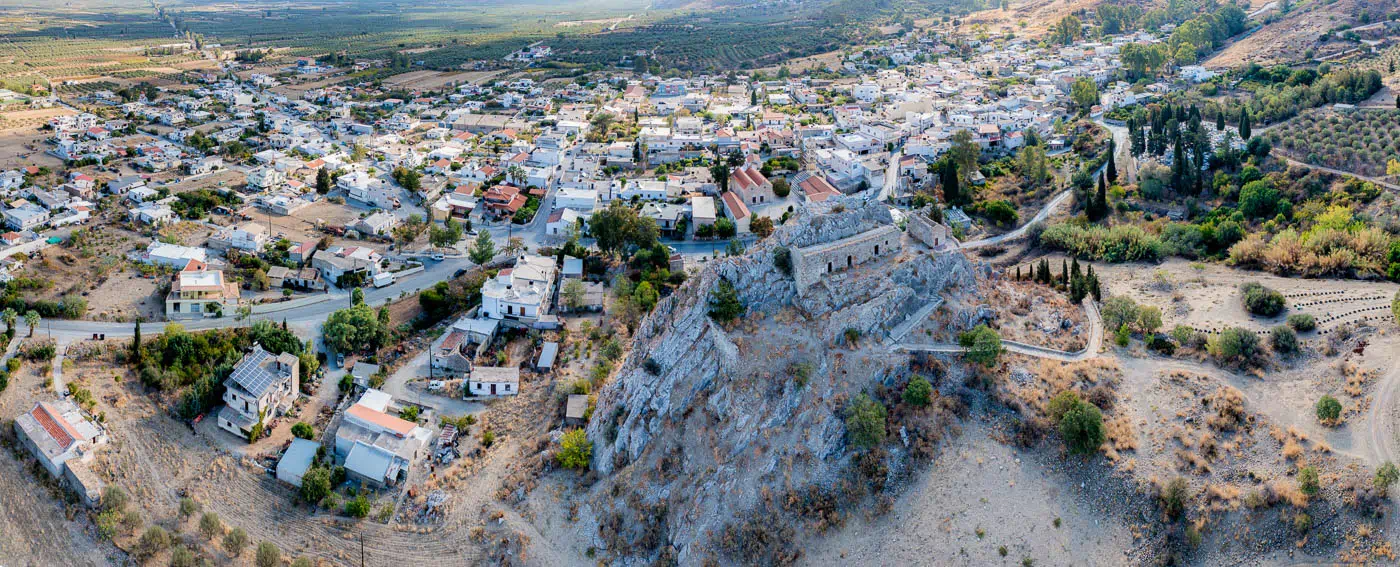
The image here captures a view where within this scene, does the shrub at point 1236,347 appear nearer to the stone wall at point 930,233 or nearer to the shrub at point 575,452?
the stone wall at point 930,233

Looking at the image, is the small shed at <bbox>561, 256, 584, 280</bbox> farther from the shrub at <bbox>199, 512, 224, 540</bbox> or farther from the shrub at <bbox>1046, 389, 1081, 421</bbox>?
the shrub at <bbox>1046, 389, 1081, 421</bbox>

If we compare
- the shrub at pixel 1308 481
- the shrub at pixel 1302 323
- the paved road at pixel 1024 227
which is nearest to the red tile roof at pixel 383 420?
the shrub at pixel 1308 481

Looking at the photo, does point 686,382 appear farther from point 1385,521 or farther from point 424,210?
point 424,210

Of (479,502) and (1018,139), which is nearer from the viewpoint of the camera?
(479,502)

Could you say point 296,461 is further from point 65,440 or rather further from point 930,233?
point 930,233

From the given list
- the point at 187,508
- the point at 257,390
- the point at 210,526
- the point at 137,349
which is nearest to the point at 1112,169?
the point at 257,390

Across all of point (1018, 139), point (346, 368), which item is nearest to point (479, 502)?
point (346, 368)
